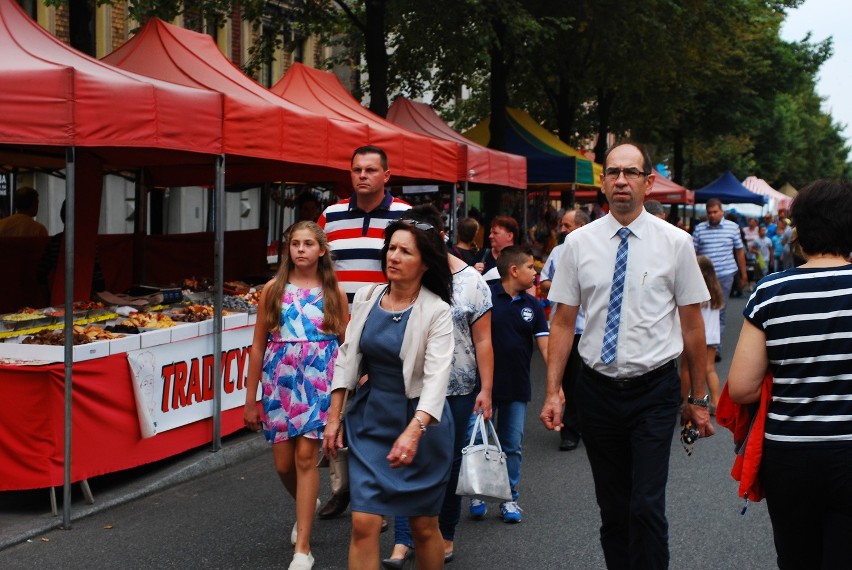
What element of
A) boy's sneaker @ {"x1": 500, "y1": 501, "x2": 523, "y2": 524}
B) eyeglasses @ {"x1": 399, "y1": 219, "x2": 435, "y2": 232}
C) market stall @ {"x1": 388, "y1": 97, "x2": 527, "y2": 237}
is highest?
market stall @ {"x1": 388, "y1": 97, "x2": 527, "y2": 237}

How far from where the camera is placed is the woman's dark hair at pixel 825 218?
3.56 meters

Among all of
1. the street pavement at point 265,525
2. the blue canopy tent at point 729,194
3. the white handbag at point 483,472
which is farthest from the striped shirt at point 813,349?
the blue canopy tent at point 729,194

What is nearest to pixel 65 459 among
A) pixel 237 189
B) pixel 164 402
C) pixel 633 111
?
pixel 164 402

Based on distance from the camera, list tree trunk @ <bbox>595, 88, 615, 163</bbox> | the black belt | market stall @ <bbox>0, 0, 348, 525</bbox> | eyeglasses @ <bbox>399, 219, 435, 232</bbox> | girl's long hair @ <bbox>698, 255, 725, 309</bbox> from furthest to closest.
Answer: tree trunk @ <bbox>595, 88, 615, 163</bbox> → girl's long hair @ <bbox>698, 255, 725, 309</bbox> → market stall @ <bbox>0, 0, 348, 525</bbox> → eyeglasses @ <bbox>399, 219, 435, 232</bbox> → the black belt

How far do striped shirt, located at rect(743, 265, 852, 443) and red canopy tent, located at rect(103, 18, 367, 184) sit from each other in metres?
5.26

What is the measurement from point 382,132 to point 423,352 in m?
7.28

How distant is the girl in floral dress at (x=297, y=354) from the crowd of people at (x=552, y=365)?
0.01 m

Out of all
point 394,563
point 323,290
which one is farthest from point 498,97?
point 394,563

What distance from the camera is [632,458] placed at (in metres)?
4.50

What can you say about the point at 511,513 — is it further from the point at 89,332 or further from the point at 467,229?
the point at 467,229

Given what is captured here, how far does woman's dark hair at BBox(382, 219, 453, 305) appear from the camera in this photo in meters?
4.57

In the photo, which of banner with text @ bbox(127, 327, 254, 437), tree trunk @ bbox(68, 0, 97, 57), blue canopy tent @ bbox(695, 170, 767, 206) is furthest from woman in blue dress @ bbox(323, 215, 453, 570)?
blue canopy tent @ bbox(695, 170, 767, 206)

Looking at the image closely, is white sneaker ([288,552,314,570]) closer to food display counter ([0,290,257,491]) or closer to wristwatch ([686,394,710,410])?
food display counter ([0,290,257,491])

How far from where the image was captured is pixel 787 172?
84750 millimetres
